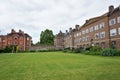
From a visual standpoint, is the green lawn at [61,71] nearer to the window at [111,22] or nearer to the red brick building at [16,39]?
the window at [111,22]

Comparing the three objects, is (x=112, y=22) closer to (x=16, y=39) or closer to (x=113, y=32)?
(x=113, y=32)

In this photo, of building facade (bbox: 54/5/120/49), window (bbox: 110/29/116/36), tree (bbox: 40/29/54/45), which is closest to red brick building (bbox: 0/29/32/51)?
tree (bbox: 40/29/54/45)

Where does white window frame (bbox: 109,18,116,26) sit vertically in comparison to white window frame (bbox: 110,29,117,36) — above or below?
above

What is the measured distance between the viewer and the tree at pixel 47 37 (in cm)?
10036

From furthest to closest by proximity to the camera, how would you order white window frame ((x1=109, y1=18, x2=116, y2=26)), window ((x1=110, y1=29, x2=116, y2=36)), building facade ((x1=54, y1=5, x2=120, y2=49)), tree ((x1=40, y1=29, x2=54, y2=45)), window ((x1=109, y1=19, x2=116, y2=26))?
tree ((x1=40, y1=29, x2=54, y2=45)) < window ((x1=109, y1=19, x2=116, y2=26)) < window ((x1=110, y1=29, x2=116, y2=36)) < white window frame ((x1=109, y1=18, x2=116, y2=26)) < building facade ((x1=54, y1=5, x2=120, y2=49))

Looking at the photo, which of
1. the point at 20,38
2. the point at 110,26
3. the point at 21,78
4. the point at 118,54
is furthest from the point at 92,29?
the point at 21,78

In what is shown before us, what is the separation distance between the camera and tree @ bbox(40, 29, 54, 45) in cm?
10036

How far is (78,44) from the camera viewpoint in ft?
222

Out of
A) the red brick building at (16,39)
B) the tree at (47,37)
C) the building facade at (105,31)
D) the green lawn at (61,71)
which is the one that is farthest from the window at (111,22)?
the tree at (47,37)

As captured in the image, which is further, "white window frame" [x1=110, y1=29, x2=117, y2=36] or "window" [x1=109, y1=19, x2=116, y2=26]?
"window" [x1=109, y1=19, x2=116, y2=26]

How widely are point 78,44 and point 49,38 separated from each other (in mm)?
38752

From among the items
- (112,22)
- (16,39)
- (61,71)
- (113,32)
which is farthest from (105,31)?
(16,39)

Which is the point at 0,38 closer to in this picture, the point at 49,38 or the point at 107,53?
the point at 49,38

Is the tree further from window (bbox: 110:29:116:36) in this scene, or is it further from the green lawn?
the green lawn
